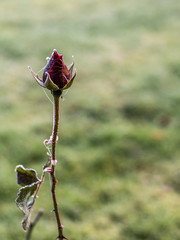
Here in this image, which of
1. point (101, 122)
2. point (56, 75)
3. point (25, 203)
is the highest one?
point (101, 122)

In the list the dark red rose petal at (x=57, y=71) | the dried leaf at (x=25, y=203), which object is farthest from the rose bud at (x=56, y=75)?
the dried leaf at (x=25, y=203)

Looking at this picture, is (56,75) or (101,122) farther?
(101,122)

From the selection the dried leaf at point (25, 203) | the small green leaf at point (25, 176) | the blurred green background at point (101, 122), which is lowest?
the dried leaf at point (25, 203)

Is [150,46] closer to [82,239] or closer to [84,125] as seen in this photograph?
[84,125]

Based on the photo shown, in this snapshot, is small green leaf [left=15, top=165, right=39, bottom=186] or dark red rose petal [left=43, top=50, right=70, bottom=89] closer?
dark red rose petal [left=43, top=50, right=70, bottom=89]

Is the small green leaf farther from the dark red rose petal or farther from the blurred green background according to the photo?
the blurred green background

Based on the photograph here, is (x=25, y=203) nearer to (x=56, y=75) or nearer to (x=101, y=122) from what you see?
(x=56, y=75)

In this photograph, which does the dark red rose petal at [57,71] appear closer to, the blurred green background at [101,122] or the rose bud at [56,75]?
the rose bud at [56,75]

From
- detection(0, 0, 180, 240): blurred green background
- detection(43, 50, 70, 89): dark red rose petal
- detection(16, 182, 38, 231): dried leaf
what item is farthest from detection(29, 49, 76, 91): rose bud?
detection(0, 0, 180, 240): blurred green background

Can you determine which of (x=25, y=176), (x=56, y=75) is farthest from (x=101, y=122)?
(x=56, y=75)
